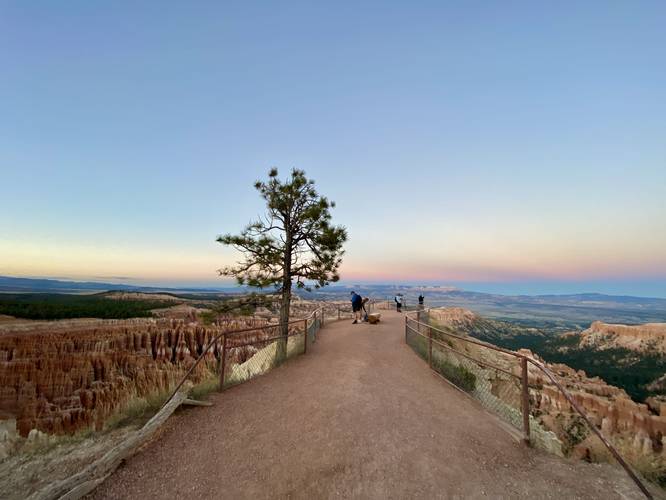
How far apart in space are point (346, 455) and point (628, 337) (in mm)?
84061

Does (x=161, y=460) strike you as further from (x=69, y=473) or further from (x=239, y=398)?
(x=239, y=398)

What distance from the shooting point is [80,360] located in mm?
37281

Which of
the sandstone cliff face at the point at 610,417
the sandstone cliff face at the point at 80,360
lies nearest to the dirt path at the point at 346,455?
the sandstone cliff face at the point at 610,417

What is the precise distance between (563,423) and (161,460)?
1623 centimetres

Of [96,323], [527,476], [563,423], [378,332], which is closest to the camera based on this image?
[527,476]

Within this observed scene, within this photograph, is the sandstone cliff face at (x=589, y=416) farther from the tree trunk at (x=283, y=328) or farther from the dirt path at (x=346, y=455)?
the tree trunk at (x=283, y=328)

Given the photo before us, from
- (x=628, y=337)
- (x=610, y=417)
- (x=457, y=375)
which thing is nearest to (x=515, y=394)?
(x=610, y=417)

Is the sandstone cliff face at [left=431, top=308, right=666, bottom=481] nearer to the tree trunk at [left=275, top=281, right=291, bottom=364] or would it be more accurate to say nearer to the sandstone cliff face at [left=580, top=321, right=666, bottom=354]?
the tree trunk at [left=275, top=281, right=291, bottom=364]

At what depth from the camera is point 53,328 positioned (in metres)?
56.1

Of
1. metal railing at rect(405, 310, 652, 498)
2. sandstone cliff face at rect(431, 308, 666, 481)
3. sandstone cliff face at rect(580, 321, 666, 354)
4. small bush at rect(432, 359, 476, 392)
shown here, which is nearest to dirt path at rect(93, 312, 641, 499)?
metal railing at rect(405, 310, 652, 498)

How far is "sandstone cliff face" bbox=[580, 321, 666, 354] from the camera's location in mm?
56034

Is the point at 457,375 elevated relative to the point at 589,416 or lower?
elevated

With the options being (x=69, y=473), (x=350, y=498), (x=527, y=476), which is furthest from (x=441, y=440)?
(x=69, y=473)

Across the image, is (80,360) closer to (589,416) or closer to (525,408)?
(525,408)
